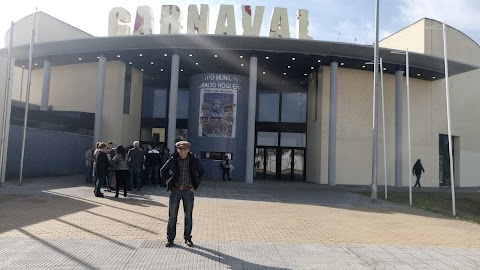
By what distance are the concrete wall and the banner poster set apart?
7170 mm

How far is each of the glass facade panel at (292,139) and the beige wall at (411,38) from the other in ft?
31.7

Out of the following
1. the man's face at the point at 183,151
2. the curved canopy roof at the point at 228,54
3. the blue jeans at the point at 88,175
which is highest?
the curved canopy roof at the point at 228,54

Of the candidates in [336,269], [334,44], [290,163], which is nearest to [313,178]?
[290,163]

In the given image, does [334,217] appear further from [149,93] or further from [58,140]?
[149,93]

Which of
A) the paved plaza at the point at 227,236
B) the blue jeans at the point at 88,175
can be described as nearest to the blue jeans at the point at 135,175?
the paved plaza at the point at 227,236

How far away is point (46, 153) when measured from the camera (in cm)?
2009

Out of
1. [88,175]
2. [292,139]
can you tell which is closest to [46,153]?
[88,175]

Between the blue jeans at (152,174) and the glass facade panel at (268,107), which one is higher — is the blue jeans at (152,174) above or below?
below

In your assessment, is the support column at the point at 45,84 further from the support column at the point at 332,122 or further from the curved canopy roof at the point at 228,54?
the support column at the point at 332,122

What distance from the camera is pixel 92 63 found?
1085 inches

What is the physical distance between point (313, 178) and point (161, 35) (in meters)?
12.9

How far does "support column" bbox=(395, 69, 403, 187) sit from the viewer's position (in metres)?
24.6

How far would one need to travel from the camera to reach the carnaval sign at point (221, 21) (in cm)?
2394

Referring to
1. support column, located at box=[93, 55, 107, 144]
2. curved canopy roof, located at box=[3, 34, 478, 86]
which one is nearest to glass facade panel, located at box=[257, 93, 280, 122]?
curved canopy roof, located at box=[3, 34, 478, 86]
